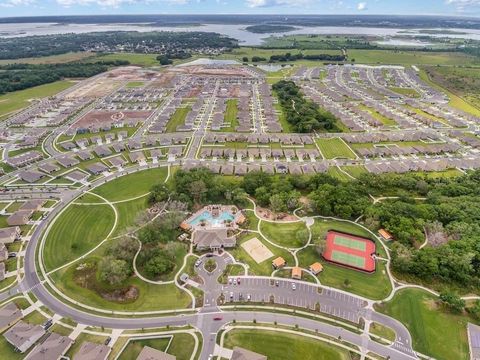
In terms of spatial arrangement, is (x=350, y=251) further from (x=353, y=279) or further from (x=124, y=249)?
(x=124, y=249)

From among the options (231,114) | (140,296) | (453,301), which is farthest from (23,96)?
(453,301)

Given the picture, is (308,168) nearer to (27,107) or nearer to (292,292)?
(292,292)

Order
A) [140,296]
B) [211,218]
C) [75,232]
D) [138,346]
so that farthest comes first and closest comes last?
[211,218]
[75,232]
[140,296]
[138,346]

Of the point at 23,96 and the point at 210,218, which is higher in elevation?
the point at 23,96

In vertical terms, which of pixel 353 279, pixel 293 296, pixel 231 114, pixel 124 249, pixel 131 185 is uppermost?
pixel 124 249

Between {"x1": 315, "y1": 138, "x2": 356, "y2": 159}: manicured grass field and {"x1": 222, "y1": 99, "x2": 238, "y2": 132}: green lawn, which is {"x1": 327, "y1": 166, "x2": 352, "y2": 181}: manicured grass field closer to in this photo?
{"x1": 315, "y1": 138, "x2": 356, "y2": 159}: manicured grass field

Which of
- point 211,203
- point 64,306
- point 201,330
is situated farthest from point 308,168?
point 64,306
